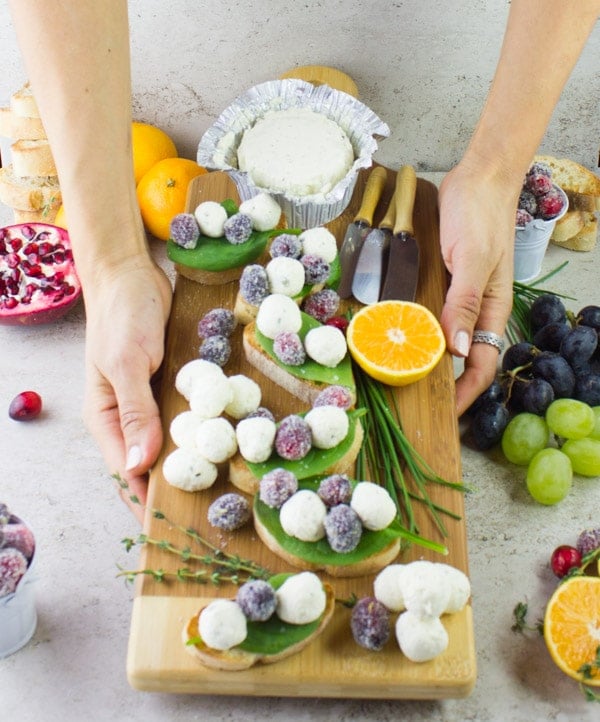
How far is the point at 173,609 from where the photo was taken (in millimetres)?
1335

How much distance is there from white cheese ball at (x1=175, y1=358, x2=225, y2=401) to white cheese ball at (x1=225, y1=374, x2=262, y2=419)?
1.2 inches

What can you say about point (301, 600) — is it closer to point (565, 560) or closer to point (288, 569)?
point (288, 569)

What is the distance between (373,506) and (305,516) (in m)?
0.10

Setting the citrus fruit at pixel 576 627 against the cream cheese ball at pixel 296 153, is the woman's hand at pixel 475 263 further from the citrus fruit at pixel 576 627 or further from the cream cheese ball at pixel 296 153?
the citrus fruit at pixel 576 627

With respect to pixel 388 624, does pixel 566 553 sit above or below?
below

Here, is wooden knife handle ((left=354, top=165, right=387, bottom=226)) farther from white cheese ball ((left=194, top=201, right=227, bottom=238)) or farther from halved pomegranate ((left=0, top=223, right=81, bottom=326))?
halved pomegranate ((left=0, top=223, right=81, bottom=326))

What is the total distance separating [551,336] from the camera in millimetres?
1881

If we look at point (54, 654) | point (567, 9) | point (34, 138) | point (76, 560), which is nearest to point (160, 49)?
point (34, 138)

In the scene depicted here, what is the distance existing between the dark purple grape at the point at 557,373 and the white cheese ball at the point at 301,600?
0.74m

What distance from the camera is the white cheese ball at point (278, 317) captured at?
1592 mm

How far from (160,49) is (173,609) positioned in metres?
1.50

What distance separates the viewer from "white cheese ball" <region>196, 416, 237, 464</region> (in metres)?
1.44

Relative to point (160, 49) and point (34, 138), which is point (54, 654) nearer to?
point (34, 138)

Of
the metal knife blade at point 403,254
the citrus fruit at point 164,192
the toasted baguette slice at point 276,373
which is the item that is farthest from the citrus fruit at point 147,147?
the toasted baguette slice at point 276,373
